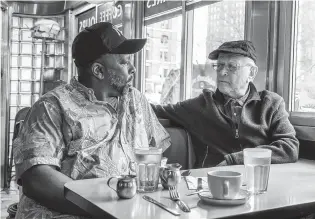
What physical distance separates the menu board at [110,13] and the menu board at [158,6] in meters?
0.51

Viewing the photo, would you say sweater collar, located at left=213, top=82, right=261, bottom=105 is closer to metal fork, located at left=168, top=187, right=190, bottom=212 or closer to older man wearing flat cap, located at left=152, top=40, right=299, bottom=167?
older man wearing flat cap, located at left=152, top=40, right=299, bottom=167

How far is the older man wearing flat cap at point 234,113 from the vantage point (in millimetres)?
2289

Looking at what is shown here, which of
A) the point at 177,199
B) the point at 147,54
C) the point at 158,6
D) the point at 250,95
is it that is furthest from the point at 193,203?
the point at 147,54

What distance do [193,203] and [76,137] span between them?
844 millimetres

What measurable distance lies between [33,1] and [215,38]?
14.3 ft

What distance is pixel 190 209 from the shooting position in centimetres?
110

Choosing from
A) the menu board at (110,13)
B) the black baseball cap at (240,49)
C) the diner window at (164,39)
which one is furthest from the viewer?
the menu board at (110,13)

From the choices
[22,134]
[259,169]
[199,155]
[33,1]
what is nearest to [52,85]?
[33,1]

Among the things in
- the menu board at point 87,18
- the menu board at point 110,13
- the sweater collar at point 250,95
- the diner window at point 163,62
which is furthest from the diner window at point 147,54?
the sweater collar at point 250,95

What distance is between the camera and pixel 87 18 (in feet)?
19.8

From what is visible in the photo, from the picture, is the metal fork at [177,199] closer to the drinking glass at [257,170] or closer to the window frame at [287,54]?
the drinking glass at [257,170]

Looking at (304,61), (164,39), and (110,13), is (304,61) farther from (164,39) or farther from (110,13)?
(110,13)

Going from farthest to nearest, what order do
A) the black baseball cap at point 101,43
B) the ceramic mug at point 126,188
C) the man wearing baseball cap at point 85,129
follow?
the black baseball cap at point 101,43
the man wearing baseball cap at point 85,129
the ceramic mug at point 126,188

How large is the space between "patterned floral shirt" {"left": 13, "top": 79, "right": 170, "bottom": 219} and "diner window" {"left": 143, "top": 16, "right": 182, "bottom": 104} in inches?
72.5
